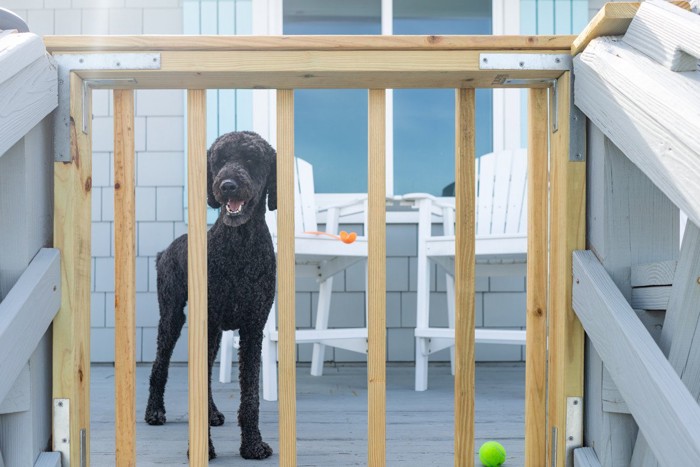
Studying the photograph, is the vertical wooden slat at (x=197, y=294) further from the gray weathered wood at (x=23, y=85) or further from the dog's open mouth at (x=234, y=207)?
the dog's open mouth at (x=234, y=207)

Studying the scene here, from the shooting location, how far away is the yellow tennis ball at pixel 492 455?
2141 millimetres

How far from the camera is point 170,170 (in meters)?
4.12

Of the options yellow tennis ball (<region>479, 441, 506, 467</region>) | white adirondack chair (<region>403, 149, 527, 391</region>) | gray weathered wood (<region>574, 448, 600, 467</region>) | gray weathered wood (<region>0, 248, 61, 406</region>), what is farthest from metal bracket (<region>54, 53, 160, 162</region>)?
white adirondack chair (<region>403, 149, 527, 391</region>)

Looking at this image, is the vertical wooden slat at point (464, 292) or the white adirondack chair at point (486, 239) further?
the white adirondack chair at point (486, 239)

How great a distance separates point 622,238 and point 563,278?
0.48 feet

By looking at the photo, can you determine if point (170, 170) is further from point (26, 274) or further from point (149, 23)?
point (26, 274)

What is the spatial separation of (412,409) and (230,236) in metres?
1.12

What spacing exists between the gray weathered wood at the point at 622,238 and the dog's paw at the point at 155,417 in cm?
170

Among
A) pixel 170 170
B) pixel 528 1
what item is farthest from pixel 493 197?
pixel 170 170

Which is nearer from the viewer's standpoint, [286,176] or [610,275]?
[610,275]

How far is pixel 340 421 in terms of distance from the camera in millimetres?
2777

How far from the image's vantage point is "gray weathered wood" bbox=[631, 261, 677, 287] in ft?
4.08

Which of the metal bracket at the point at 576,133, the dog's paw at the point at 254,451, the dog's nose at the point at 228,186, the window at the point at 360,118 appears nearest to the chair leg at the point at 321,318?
the window at the point at 360,118

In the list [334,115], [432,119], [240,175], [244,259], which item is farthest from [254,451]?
[432,119]
